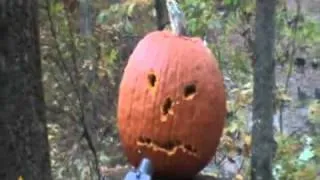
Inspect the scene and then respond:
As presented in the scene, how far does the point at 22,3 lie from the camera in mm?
3182

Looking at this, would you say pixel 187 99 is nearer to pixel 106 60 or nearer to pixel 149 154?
pixel 149 154

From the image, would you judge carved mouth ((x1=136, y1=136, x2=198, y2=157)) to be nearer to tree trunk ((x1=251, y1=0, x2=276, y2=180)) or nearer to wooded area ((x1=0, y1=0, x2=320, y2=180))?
wooded area ((x1=0, y1=0, x2=320, y2=180))

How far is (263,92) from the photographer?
3.98 metres

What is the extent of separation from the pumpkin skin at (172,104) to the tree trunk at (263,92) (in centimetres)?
19

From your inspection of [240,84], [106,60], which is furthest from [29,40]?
[240,84]

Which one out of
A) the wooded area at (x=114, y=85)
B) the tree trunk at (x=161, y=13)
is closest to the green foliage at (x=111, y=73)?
the wooded area at (x=114, y=85)

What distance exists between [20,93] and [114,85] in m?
3.03

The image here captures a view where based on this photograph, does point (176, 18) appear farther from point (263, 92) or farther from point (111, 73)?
A: point (111, 73)

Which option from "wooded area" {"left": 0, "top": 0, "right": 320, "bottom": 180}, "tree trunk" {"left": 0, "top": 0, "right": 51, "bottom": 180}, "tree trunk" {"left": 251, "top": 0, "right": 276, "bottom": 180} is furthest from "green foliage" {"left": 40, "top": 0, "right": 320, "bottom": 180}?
"tree trunk" {"left": 0, "top": 0, "right": 51, "bottom": 180}

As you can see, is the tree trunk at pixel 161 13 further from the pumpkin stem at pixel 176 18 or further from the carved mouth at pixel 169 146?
the carved mouth at pixel 169 146

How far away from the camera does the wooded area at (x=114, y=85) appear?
3223 mm

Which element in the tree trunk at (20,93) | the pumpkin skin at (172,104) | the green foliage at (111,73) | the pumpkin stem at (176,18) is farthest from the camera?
the green foliage at (111,73)

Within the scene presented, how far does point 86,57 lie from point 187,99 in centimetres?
249

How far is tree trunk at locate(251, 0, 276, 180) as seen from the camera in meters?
3.97
